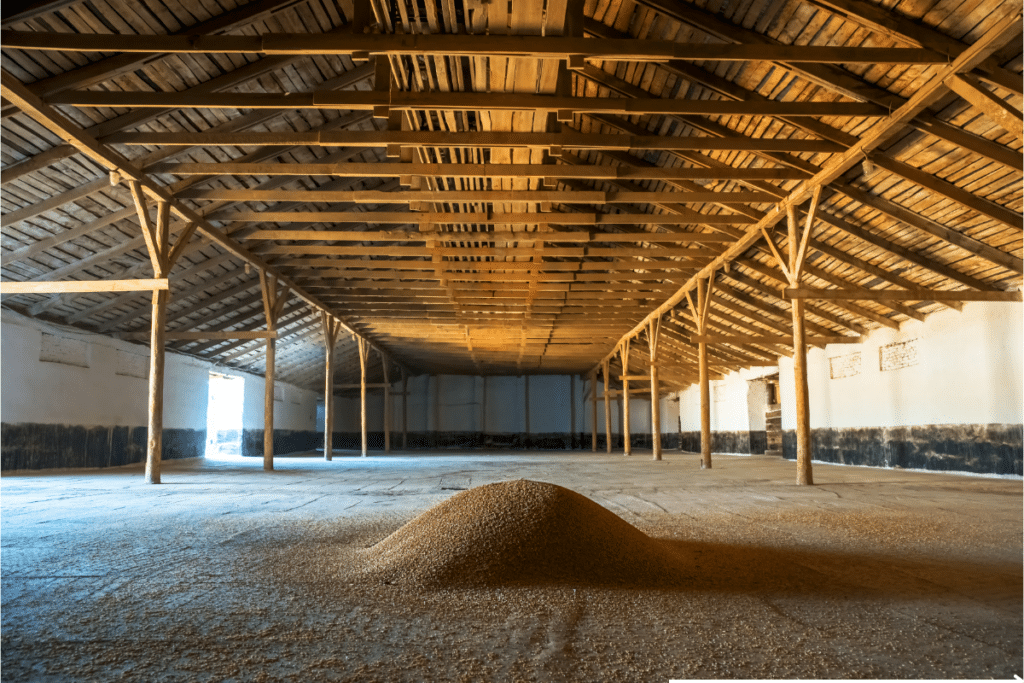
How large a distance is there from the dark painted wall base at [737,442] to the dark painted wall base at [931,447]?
4646 mm

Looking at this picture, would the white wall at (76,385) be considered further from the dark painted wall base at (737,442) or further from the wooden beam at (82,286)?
the dark painted wall base at (737,442)

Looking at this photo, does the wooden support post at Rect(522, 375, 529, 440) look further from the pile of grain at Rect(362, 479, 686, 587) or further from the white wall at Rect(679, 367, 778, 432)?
the pile of grain at Rect(362, 479, 686, 587)

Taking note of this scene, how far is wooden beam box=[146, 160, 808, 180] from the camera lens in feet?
28.2

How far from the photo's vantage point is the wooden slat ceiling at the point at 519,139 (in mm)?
6129

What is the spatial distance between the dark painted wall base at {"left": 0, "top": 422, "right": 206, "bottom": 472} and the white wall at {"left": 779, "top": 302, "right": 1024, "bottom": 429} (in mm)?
17441

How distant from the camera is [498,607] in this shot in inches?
130

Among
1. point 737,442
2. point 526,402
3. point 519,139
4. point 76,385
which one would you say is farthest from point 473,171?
point 526,402

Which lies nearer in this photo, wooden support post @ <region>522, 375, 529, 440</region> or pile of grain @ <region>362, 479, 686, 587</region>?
pile of grain @ <region>362, 479, 686, 587</region>

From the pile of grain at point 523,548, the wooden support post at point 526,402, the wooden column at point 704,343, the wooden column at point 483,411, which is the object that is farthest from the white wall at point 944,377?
the wooden column at point 483,411

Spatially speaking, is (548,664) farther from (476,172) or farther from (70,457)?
(70,457)

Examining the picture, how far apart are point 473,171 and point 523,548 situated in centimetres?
577

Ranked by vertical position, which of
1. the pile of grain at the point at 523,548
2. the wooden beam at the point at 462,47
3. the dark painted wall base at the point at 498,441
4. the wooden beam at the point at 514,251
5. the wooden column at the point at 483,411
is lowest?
the dark painted wall base at the point at 498,441

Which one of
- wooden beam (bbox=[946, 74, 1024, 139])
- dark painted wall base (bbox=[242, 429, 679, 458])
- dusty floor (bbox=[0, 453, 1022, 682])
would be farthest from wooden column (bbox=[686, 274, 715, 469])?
dark painted wall base (bbox=[242, 429, 679, 458])

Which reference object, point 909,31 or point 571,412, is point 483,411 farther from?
A: point 909,31
